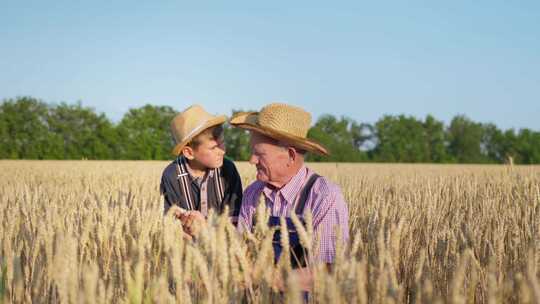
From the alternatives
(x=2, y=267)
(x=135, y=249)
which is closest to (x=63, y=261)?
(x=135, y=249)

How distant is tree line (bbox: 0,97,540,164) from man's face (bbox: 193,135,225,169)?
3644cm

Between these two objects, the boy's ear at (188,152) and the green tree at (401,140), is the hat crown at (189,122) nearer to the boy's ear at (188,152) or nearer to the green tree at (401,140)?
the boy's ear at (188,152)

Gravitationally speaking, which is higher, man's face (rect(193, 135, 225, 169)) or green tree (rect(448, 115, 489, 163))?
green tree (rect(448, 115, 489, 163))

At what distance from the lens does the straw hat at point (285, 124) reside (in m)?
2.21

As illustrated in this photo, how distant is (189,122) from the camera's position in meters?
3.31

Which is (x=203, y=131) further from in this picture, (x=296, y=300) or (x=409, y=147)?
(x=409, y=147)

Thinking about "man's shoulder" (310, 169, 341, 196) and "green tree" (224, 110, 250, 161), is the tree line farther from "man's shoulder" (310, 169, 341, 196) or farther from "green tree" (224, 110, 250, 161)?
"man's shoulder" (310, 169, 341, 196)

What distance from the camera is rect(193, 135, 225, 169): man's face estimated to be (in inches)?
127

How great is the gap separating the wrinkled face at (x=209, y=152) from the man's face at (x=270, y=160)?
38.1 inches

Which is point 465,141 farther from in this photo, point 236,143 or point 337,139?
point 236,143

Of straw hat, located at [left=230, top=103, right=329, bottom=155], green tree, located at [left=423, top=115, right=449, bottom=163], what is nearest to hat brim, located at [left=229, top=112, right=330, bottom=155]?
straw hat, located at [left=230, top=103, right=329, bottom=155]

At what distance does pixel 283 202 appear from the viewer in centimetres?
231

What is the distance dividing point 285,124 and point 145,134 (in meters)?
42.9

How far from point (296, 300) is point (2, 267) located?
1.53m
